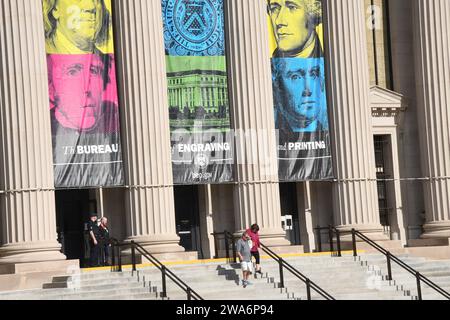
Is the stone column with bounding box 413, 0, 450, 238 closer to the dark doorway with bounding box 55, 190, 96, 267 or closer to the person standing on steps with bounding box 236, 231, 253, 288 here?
the person standing on steps with bounding box 236, 231, 253, 288

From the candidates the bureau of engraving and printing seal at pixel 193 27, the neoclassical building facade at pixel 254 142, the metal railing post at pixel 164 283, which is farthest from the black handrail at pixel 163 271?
the bureau of engraving and printing seal at pixel 193 27

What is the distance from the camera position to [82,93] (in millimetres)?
35312

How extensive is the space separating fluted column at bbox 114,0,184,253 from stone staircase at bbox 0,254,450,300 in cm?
241

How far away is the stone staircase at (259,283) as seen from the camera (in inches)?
1201

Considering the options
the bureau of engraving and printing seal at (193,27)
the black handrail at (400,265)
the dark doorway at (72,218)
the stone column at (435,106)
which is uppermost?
the bureau of engraving and printing seal at (193,27)

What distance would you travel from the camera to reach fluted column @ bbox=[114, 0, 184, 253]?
117 feet

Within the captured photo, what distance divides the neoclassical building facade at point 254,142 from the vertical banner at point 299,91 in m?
0.40

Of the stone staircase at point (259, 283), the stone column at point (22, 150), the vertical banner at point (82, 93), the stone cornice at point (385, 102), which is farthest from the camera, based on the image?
the stone cornice at point (385, 102)

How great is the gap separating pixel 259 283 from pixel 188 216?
766 cm

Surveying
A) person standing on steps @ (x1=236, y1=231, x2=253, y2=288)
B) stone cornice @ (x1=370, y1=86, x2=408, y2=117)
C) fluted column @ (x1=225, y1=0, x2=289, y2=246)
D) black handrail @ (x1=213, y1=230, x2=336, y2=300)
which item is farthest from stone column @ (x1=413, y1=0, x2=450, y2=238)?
person standing on steps @ (x1=236, y1=231, x2=253, y2=288)

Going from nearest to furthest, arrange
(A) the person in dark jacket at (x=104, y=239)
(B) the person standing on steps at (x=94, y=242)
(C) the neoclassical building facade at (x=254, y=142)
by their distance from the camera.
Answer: (C) the neoclassical building facade at (x=254, y=142), (A) the person in dark jacket at (x=104, y=239), (B) the person standing on steps at (x=94, y=242)

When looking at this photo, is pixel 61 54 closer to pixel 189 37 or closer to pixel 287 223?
pixel 189 37

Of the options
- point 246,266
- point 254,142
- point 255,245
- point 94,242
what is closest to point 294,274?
point 246,266

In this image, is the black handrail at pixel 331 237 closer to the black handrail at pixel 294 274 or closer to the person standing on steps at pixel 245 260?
the black handrail at pixel 294 274
